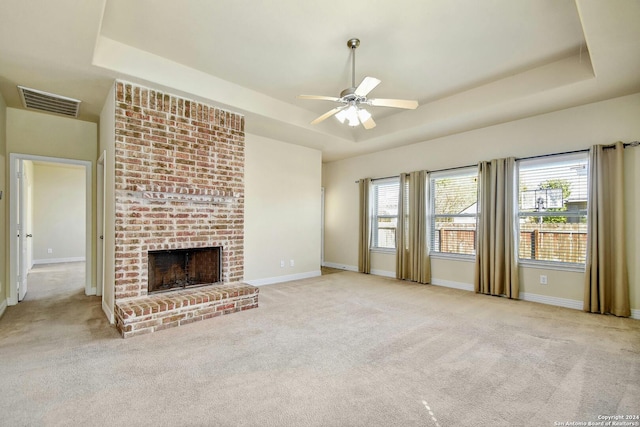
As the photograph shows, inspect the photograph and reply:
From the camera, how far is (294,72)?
3697mm

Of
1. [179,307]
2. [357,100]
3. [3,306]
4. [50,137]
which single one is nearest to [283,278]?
[179,307]

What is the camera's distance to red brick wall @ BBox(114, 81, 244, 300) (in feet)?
11.1

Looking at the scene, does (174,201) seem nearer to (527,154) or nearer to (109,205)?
(109,205)

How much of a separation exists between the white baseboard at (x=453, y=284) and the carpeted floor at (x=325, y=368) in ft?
3.82

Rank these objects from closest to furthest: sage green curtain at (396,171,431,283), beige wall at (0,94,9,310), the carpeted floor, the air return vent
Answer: the carpeted floor, the air return vent, beige wall at (0,94,9,310), sage green curtain at (396,171,431,283)

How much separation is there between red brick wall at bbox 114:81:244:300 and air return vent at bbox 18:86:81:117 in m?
1.14

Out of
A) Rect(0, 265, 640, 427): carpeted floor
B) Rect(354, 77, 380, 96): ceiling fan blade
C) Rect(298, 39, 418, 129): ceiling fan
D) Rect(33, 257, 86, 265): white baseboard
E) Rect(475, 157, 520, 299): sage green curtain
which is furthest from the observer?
Rect(33, 257, 86, 265): white baseboard

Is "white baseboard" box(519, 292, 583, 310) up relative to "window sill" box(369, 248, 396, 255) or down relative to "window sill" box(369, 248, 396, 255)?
down

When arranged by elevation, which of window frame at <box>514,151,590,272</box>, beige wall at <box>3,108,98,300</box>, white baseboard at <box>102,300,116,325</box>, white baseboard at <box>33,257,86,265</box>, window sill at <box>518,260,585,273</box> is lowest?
white baseboard at <box>33,257,86,265</box>

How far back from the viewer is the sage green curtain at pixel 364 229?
665cm

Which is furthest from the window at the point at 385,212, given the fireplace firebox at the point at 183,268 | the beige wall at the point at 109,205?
the beige wall at the point at 109,205

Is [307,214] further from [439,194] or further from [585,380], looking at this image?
[585,380]

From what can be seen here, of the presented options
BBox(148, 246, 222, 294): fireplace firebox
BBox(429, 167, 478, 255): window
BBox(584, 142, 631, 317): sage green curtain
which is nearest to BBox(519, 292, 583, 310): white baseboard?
BBox(584, 142, 631, 317): sage green curtain

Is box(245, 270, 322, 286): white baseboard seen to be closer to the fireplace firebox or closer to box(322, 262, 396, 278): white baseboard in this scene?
box(322, 262, 396, 278): white baseboard
